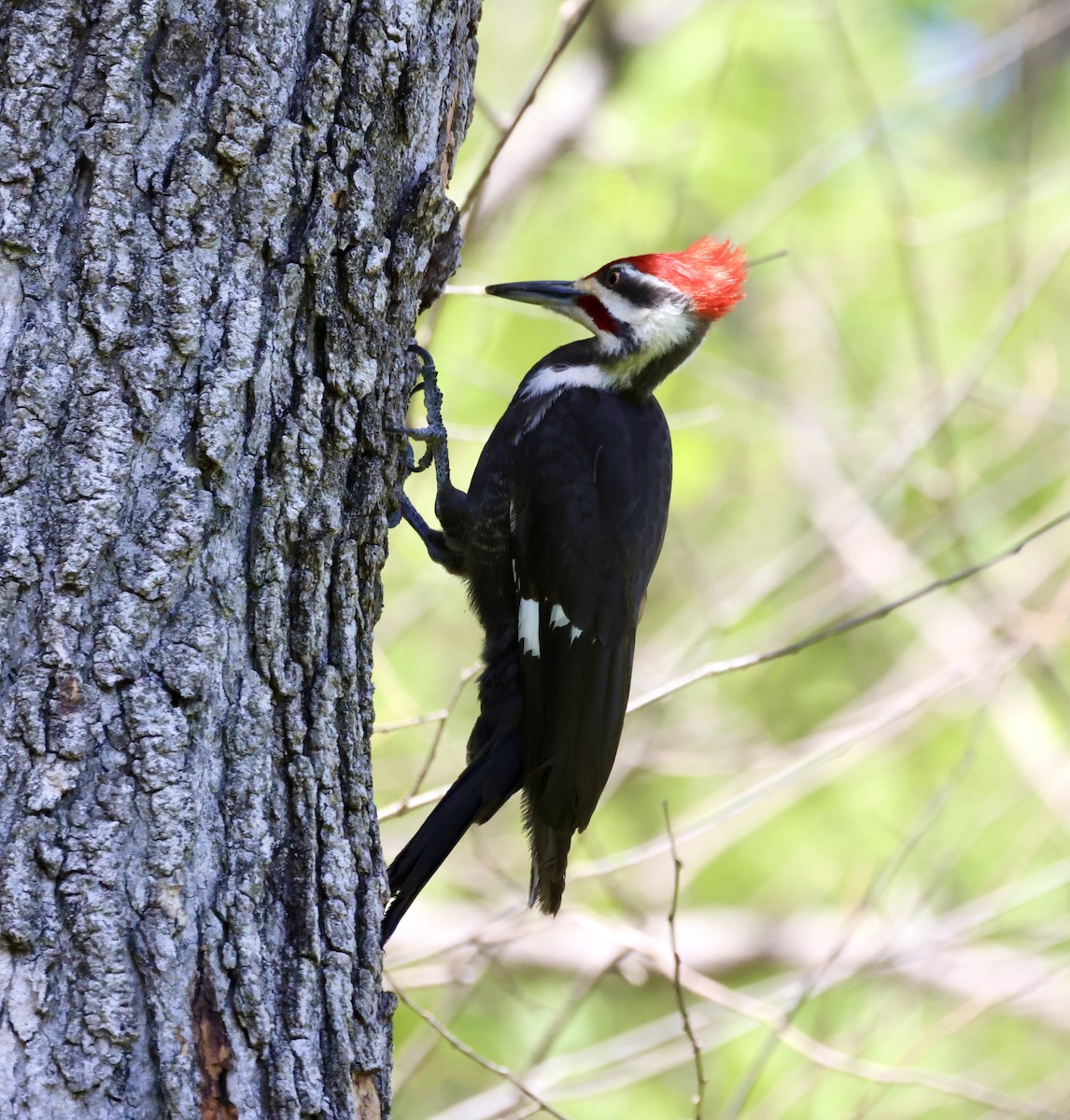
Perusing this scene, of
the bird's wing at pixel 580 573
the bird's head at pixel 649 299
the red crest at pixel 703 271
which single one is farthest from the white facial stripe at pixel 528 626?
Result: the red crest at pixel 703 271

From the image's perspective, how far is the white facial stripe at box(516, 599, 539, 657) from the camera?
2729 mm

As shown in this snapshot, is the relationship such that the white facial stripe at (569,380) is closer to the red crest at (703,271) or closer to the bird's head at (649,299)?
the bird's head at (649,299)

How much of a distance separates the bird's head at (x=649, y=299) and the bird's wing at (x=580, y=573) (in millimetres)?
154

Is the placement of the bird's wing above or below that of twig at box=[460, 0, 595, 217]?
below

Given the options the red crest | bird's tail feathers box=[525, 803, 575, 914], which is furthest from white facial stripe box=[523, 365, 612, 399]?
bird's tail feathers box=[525, 803, 575, 914]

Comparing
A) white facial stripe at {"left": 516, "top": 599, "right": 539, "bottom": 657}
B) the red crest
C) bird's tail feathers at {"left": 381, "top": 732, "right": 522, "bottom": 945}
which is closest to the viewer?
bird's tail feathers at {"left": 381, "top": 732, "right": 522, "bottom": 945}

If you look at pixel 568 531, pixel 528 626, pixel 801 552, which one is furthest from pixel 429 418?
pixel 801 552

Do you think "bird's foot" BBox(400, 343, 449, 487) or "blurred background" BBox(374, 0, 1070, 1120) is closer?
"bird's foot" BBox(400, 343, 449, 487)

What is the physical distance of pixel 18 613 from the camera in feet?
4.76

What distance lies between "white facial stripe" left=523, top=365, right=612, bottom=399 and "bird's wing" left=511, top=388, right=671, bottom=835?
0.06 metres

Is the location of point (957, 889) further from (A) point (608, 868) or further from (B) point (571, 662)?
(B) point (571, 662)

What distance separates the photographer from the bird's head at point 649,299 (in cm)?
294

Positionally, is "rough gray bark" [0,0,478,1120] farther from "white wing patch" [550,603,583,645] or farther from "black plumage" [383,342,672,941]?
"white wing patch" [550,603,583,645]

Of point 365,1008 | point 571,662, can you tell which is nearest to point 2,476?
point 365,1008
